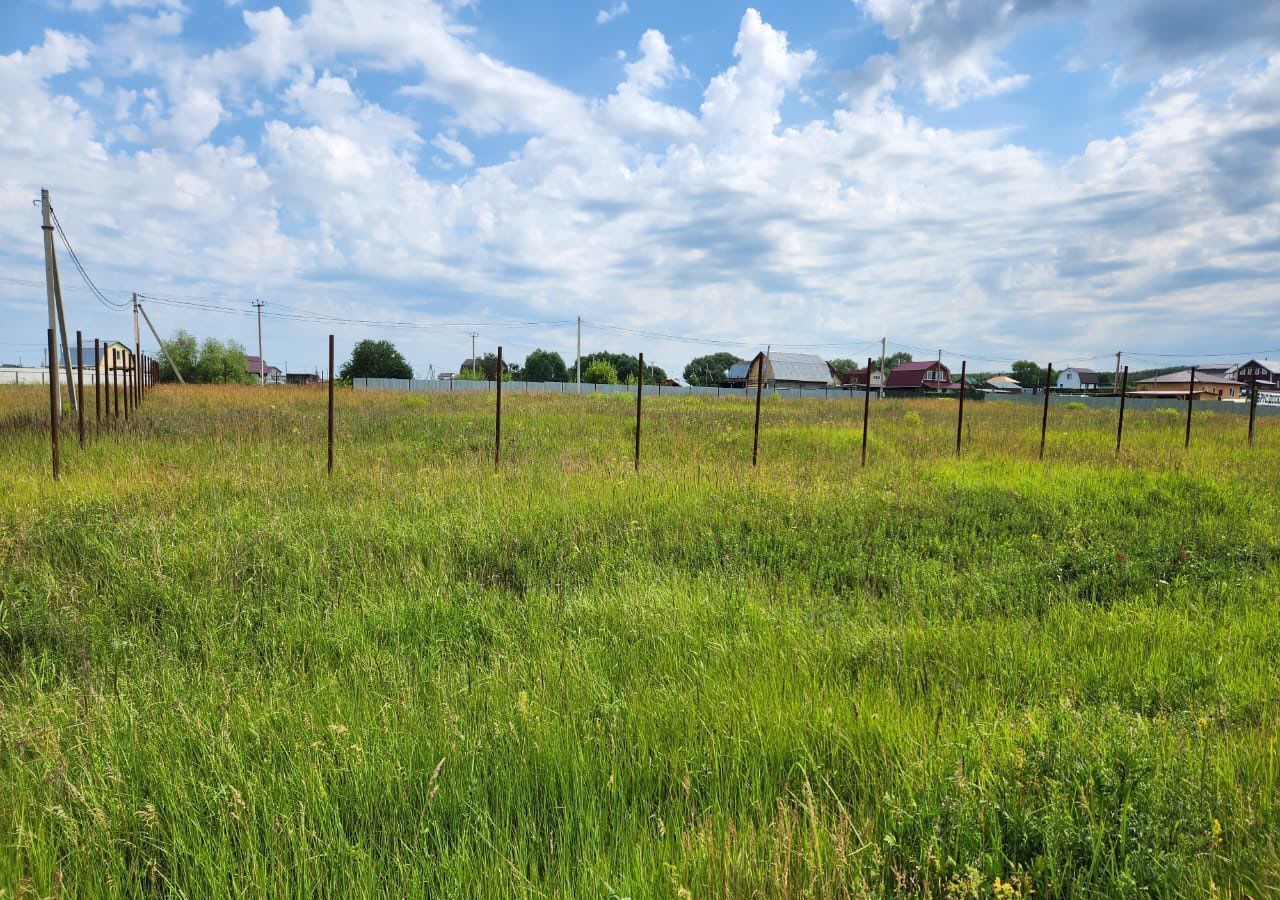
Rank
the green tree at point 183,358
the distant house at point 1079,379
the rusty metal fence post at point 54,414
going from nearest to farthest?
1. the rusty metal fence post at point 54,414
2. the green tree at point 183,358
3. the distant house at point 1079,379

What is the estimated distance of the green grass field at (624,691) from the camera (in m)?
2.53

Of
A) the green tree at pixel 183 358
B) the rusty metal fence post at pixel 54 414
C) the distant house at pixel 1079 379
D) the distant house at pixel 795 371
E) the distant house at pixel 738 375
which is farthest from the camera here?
the distant house at pixel 1079 379

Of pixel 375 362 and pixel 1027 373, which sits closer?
pixel 375 362

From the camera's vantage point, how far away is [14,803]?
2.84 m

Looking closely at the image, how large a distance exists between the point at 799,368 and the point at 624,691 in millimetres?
92185

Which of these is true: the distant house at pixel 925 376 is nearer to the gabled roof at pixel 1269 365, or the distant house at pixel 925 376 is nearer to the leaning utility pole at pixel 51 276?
the gabled roof at pixel 1269 365

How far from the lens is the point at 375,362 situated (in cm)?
9388

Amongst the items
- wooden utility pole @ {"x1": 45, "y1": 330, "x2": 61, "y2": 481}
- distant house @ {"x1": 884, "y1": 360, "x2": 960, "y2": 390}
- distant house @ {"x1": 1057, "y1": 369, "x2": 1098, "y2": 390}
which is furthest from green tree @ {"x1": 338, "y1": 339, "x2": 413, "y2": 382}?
distant house @ {"x1": 1057, "y1": 369, "x2": 1098, "y2": 390}

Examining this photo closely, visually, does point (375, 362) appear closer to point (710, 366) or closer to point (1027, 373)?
point (710, 366)

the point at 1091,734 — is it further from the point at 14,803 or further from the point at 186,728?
the point at 14,803

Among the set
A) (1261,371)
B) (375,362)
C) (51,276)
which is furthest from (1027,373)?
(51,276)

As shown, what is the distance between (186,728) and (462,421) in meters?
15.8

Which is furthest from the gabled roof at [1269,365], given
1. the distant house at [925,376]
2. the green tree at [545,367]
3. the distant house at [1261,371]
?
the green tree at [545,367]

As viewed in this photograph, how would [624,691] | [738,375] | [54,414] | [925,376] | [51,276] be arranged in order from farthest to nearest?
[738,375] < [925,376] < [51,276] < [54,414] < [624,691]
